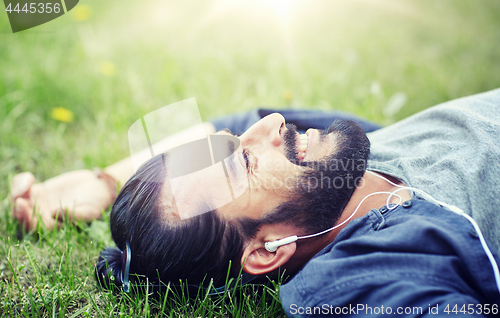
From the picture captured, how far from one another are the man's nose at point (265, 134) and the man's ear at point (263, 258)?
0.45 meters

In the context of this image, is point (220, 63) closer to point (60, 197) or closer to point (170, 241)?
point (60, 197)

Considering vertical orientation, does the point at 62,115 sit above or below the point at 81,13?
below

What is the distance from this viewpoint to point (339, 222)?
60.7 inches

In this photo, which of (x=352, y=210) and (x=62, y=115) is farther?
(x=62, y=115)

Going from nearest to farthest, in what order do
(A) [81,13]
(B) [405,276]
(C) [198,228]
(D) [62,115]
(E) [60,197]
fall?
(B) [405,276]
(C) [198,228]
(E) [60,197]
(D) [62,115]
(A) [81,13]

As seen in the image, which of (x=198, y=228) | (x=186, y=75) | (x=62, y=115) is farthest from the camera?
(x=186, y=75)

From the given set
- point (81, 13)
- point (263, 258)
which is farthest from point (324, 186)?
point (81, 13)

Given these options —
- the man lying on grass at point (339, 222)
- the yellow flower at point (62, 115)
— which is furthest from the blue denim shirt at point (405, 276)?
the yellow flower at point (62, 115)

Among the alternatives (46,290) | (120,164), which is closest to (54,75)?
(120,164)

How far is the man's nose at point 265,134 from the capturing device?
5.09ft

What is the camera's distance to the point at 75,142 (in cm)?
276

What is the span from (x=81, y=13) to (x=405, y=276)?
4.30 m

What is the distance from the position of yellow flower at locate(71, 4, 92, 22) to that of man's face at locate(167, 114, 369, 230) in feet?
11.2

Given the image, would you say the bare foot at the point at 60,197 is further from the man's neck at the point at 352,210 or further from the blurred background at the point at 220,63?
the man's neck at the point at 352,210
